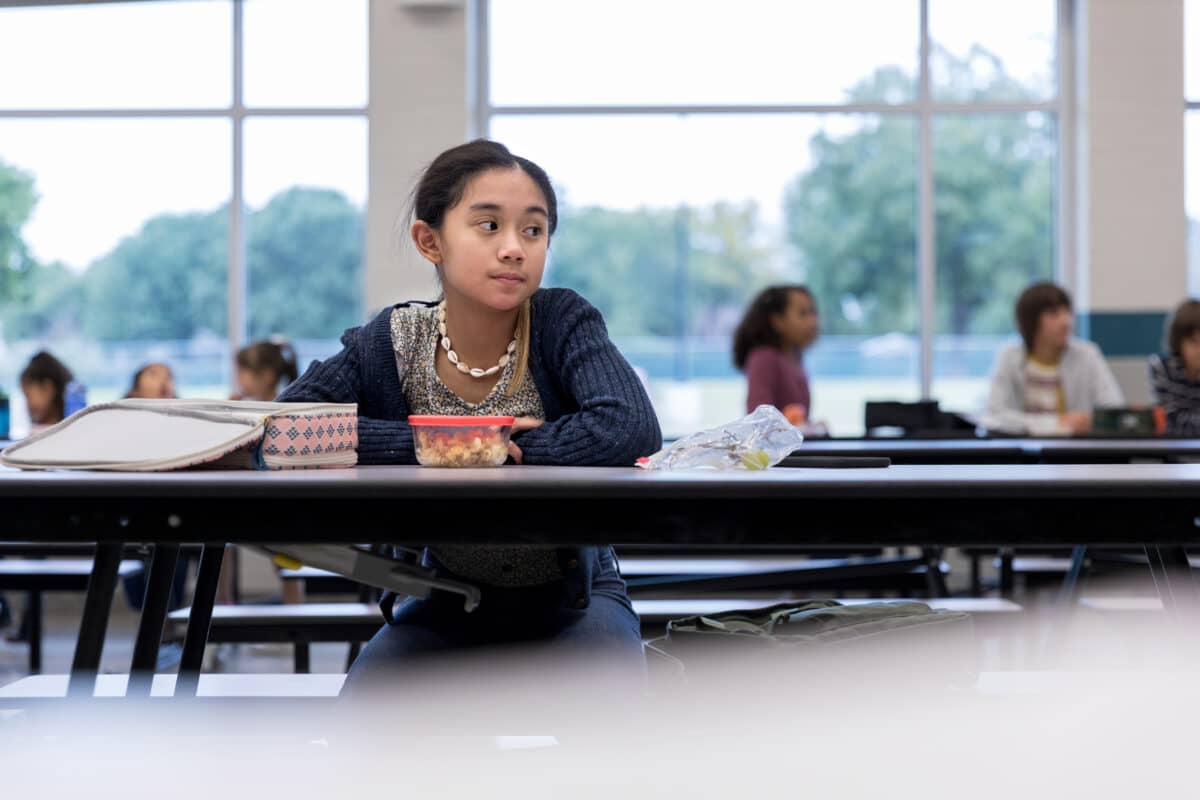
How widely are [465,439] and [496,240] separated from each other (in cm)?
37

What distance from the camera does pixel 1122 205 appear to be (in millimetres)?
6434

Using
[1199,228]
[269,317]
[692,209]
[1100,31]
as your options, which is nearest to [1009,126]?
[1100,31]

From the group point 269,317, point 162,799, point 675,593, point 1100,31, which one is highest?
point 1100,31

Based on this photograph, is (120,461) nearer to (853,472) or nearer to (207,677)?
(853,472)

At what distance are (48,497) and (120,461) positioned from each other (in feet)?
0.51

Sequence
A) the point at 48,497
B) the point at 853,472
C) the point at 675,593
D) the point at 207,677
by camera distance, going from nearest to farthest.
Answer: the point at 48,497 → the point at 853,472 → the point at 207,677 → the point at 675,593

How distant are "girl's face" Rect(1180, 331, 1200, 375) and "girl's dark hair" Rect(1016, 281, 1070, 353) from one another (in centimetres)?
48

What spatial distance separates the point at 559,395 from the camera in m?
1.73

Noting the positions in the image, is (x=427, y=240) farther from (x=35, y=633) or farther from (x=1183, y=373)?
(x=1183, y=373)

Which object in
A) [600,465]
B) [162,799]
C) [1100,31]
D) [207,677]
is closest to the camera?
[162,799]

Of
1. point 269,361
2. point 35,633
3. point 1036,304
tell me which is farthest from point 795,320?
point 35,633

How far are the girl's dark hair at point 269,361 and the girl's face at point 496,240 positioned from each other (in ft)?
11.3

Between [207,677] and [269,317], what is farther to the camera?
[269,317]

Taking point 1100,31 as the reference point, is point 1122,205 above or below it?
below
